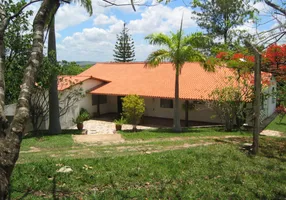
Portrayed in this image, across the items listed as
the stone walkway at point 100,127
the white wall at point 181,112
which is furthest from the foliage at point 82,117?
the white wall at point 181,112

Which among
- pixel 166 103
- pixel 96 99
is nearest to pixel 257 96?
pixel 166 103

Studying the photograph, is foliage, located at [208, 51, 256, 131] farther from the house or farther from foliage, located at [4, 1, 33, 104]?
foliage, located at [4, 1, 33, 104]

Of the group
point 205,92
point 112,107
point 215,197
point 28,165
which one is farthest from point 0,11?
point 112,107

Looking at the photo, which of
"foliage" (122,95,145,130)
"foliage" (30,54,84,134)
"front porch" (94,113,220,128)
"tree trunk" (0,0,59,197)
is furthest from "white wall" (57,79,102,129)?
"tree trunk" (0,0,59,197)

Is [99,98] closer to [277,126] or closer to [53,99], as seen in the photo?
[53,99]

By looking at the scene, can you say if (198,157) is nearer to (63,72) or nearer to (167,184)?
(167,184)

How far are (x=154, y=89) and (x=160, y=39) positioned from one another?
20.5 feet

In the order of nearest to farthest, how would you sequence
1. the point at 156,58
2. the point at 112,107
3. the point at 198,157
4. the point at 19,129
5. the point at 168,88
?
the point at 19,129
the point at 198,157
the point at 156,58
the point at 168,88
the point at 112,107

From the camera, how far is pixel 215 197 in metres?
5.07

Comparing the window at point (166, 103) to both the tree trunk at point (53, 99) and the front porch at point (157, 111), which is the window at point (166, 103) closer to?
the front porch at point (157, 111)

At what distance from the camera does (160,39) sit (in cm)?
1448

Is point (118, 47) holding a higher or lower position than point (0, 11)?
higher

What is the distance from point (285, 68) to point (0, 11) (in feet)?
36.2

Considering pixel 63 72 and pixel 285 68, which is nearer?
pixel 285 68
